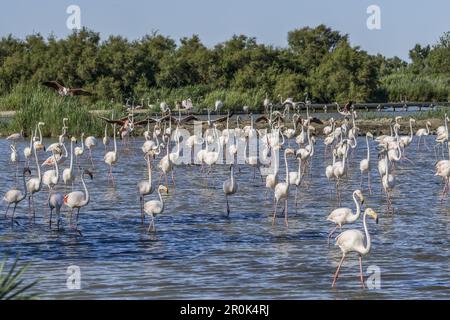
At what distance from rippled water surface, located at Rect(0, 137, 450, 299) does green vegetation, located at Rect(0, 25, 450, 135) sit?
99.3 ft

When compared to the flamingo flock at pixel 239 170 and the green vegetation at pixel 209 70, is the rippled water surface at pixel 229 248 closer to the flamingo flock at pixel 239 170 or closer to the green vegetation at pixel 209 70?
the flamingo flock at pixel 239 170

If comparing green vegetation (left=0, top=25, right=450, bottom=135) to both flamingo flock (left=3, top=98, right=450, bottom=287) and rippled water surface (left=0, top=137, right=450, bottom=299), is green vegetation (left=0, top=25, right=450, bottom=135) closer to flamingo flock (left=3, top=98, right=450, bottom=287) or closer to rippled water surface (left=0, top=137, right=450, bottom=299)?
flamingo flock (left=3, top=98, right=450, bottom=287)

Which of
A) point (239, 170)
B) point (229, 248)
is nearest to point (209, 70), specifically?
point (239, 170)

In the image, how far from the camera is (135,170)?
24.5 m

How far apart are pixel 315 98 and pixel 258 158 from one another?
118ft

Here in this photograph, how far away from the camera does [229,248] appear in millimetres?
12734

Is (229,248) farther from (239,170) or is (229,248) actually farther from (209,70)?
(209,70)

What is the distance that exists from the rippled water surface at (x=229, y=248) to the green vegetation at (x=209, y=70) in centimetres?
3026

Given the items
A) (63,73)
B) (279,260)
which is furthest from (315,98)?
(279,260)

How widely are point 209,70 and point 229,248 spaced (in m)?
43.8

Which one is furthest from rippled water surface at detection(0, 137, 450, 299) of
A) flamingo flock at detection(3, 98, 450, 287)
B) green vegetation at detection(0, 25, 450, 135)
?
green vegetation at detection(0, 25, 450, 135)

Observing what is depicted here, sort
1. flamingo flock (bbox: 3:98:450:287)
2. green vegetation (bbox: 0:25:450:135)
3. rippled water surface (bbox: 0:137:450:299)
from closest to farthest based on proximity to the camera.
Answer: rippled water surface (bbox: 0:137:450:299), flamingo flock (bbox: 3:98:450:287), green vegetation (bbox: 0:25:450:135)

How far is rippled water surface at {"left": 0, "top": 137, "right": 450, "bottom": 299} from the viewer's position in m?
10.4

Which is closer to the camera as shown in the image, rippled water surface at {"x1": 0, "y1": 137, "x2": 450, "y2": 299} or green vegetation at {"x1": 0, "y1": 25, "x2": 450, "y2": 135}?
rippled water surface at {"x1": 0, "y1": 137, "x2": 450, "y2": 299}
